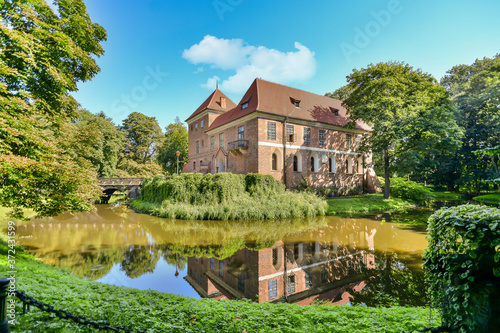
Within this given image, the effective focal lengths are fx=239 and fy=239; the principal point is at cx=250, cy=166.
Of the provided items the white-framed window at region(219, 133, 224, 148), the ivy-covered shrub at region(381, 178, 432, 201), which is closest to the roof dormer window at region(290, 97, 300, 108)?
the white-framed window at region(219, 133, 224, 148)

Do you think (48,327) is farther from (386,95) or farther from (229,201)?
(386,95)

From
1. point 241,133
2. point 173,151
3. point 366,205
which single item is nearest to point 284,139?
point 241,133

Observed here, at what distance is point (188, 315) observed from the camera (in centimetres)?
377

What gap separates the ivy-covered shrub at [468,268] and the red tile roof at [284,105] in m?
20.8

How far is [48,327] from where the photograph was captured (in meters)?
3.01

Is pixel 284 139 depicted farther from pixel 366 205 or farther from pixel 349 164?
pixel 349 164

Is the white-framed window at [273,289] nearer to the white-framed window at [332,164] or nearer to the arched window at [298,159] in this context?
the arched window at [298,159]

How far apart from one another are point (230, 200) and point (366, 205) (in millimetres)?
12338

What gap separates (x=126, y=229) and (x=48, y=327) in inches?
484

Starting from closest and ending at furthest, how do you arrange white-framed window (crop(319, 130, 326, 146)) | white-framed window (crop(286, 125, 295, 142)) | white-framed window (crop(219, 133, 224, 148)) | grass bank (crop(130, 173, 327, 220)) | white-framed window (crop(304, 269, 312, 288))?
white-framed window (crop(304, 269, 312, 288)) → grass bank (crop(130, 173, 327, 220)) → white-framed window (crop(286, 125, 295, 142)) → white-framed window (crop(319, 130, 326, 146)) → white-framed window (crop(219, 133, 224, 148))

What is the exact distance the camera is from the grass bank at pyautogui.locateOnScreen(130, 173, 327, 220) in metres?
16.9

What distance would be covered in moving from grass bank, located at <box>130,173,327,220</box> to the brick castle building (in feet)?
11.0

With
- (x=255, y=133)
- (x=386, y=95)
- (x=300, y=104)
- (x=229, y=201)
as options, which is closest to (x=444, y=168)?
(x=386, y=95)

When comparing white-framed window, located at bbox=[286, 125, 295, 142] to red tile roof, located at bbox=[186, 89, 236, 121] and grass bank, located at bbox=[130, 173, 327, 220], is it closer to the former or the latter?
grass bank, located at bbox=[130, 173, 327, 220]
